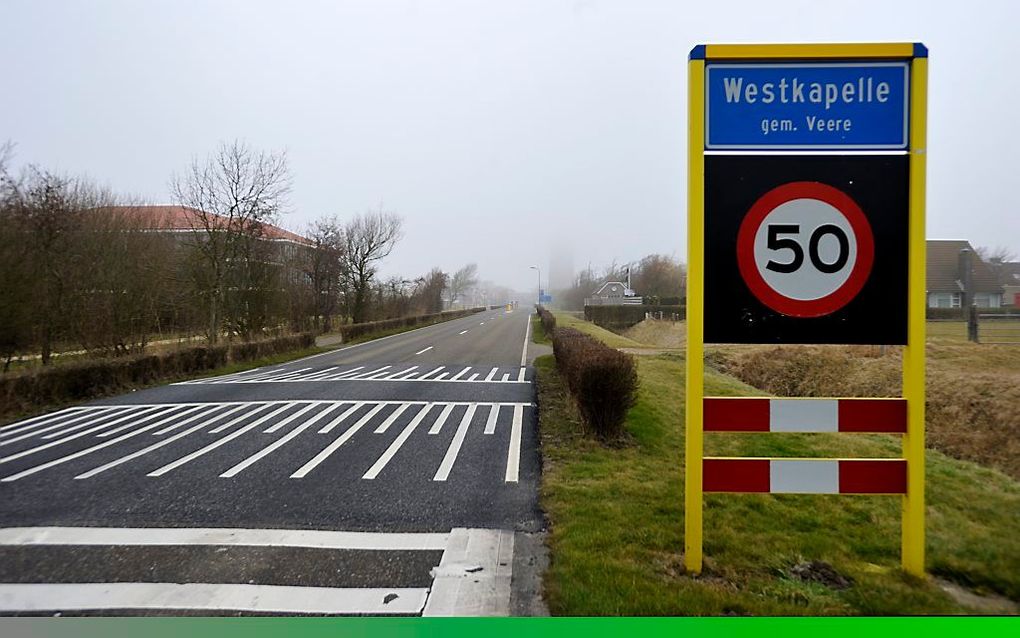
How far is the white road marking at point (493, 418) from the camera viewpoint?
715cm

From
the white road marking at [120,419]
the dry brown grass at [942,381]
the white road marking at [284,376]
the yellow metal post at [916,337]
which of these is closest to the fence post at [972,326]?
the dry brown grass at [942,381]

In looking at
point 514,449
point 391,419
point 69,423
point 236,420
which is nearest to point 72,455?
point 236,420

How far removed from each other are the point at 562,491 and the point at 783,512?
178cm

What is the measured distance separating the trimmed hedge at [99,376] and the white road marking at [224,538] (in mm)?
7167

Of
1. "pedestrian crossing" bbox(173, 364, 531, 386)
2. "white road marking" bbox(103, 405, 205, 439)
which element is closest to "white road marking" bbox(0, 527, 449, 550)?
"white road marking" bbox(103, 405, 205, 439)

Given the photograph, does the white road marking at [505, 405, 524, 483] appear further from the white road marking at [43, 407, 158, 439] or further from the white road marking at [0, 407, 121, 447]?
the white road marking at [0, 407, 121, 447]

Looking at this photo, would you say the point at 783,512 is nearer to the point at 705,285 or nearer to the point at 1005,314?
the point at 705,285

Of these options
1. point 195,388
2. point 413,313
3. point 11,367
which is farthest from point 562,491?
point 413,313

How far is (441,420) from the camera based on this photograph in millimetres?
7719

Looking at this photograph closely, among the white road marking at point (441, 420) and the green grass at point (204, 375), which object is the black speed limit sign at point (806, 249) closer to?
the white road marking at point (441, 420)

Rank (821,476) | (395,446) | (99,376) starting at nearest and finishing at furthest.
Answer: (821,476)
(395,446)
(99,376)

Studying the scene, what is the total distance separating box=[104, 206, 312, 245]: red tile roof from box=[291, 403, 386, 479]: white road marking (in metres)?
15.9

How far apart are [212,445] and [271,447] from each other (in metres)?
0.80

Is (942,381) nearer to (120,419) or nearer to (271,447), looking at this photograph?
(271,447)
